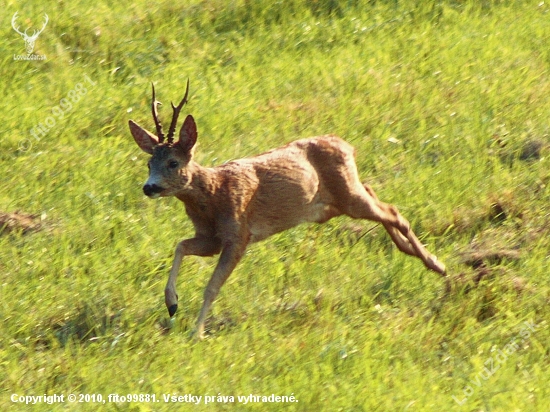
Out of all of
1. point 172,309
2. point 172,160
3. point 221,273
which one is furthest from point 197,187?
point 172,309

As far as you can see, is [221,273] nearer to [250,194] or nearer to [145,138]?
[250,194]

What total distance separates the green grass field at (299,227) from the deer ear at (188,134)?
1062 millimetres

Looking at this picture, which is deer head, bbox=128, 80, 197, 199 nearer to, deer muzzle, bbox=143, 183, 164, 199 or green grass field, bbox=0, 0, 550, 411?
deer muzzle, bbox=143, 183, 164, 199

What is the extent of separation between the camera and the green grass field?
7.58 m

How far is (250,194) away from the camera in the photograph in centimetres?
883

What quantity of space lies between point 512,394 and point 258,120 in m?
4.85

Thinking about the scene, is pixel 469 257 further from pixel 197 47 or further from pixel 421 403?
pixel 197 47

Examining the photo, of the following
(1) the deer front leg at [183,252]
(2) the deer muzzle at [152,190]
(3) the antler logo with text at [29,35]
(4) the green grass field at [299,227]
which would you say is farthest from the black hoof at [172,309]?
(3) the antler logo with text at [29,35]

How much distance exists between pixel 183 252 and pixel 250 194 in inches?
28.7

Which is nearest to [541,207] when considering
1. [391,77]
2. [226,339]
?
[391,77]

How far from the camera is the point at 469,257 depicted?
9.54 meters

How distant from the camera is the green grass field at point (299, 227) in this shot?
7.58 m

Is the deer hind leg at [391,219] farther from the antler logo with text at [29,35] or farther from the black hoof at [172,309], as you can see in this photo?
the antler logo with text at [29,35]

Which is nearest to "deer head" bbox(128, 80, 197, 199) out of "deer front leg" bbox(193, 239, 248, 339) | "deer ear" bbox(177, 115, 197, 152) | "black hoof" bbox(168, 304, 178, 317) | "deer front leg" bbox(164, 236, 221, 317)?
"deer ear" bbox(177, 115, 197, 152)
